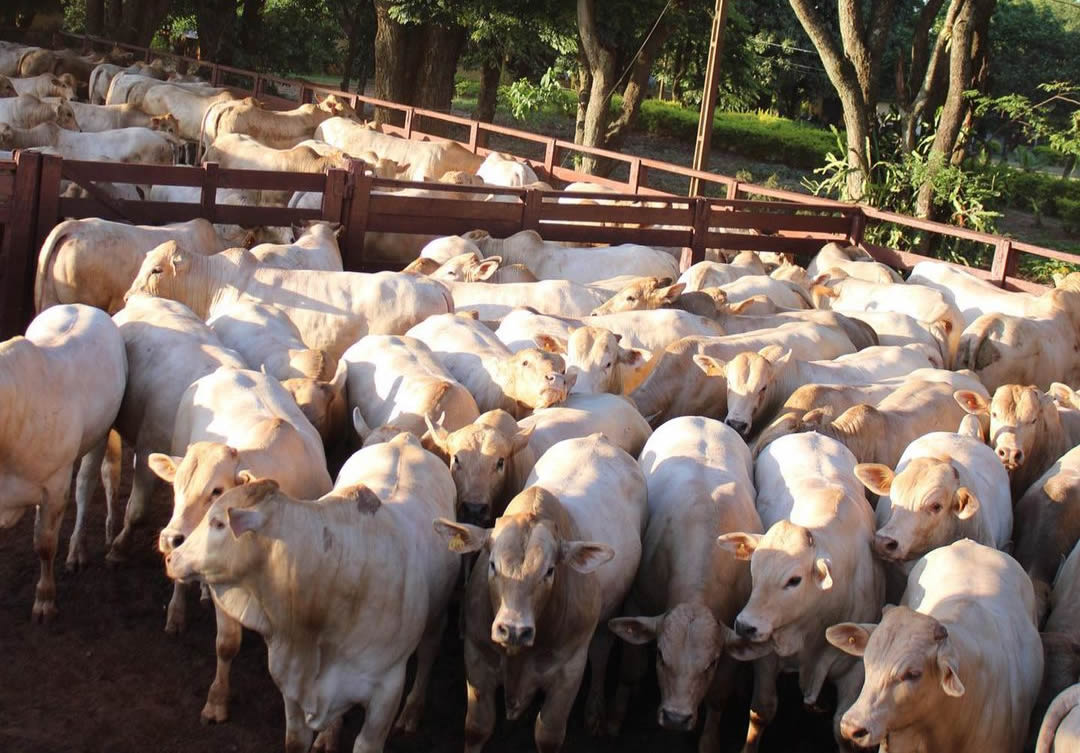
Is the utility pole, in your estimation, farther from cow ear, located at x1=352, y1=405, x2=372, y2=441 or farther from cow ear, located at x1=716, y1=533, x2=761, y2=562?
cow ear, located at x1=716, y1=533, x2=761, y2=562

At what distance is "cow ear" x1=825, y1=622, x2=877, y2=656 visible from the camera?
5191 mm

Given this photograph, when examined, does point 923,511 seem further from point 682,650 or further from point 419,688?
point 419,688

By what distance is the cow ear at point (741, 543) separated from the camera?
5.76m

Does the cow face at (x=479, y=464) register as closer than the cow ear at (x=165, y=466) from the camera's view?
No

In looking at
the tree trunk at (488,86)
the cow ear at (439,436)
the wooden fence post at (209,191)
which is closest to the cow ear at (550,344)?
the cow ear at (439,436)

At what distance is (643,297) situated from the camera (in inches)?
387

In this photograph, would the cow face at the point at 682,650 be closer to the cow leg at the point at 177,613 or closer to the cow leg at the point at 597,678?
the cow leg at the point at 597,678

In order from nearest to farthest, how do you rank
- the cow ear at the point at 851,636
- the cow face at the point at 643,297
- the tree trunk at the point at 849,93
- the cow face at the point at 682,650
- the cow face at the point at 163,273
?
1. the cow ear at the point at 851,636
2. the cow face at the point at 682,650
3. the cow face at the point at 163,273
4. the cow face at the point at 643,297
5. the tree trunk at the point at 849,93

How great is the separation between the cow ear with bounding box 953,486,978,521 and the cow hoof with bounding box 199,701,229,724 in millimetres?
3578

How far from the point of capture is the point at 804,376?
8.68 meters

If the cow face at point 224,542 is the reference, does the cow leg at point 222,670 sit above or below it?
below

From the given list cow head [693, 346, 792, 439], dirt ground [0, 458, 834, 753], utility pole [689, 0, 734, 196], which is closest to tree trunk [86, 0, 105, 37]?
utility pole [689, 0, 734, 196]

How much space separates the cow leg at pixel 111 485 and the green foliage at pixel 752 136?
3259cm

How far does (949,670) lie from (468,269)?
6234 millimetres
